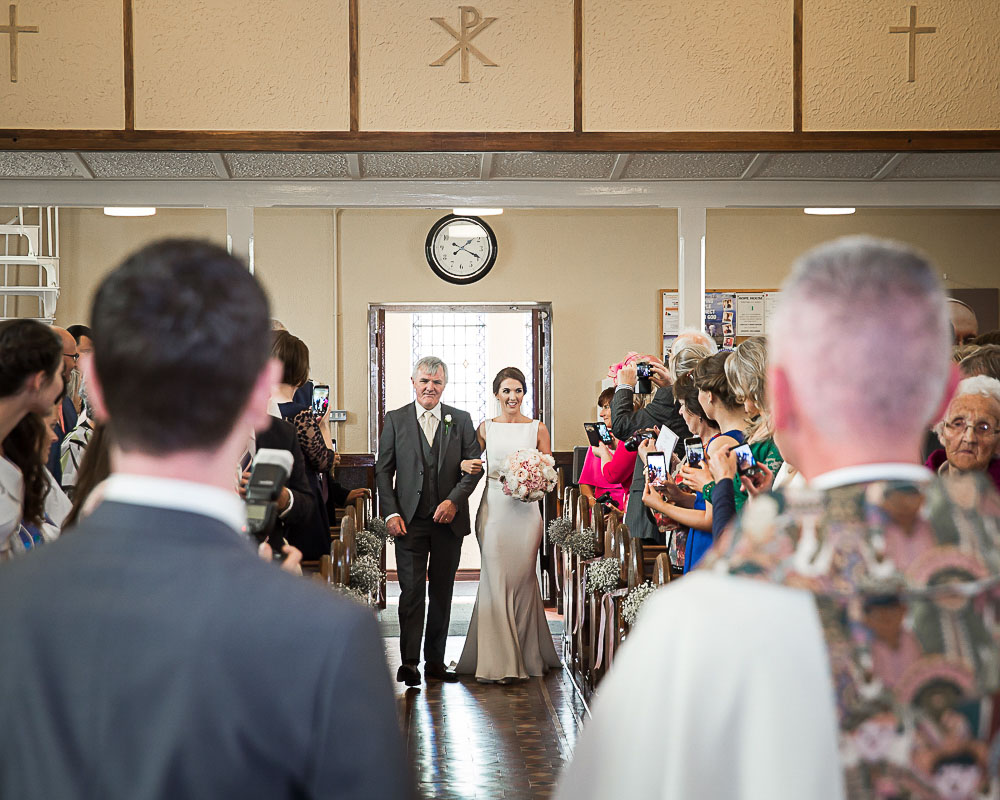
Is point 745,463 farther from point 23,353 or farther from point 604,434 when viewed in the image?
point 604,434

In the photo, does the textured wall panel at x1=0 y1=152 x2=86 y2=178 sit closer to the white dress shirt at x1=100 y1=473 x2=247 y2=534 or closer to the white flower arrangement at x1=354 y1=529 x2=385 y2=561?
the white flower arrangement at x1=354 y1=529 x2=385 y2=561

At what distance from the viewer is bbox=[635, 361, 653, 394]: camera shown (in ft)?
19.1

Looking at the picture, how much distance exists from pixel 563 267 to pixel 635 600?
6402mm

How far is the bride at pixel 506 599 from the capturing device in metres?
6.71

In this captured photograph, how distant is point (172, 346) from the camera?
107 cm

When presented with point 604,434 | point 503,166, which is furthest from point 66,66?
point 604,434

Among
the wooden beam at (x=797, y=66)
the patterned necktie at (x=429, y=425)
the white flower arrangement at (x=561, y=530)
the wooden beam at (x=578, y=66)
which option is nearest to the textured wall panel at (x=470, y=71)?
the wooden beam at (x=578, y=66)

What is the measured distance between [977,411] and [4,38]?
5.60 meters

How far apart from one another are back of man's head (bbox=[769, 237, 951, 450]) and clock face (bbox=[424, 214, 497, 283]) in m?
9.43

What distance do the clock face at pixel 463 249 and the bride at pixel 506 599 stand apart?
3764mm

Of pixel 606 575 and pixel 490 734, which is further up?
pixel 606 575

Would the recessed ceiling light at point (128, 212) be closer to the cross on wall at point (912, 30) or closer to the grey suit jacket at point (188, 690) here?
the cross on wall at point (912, 30)

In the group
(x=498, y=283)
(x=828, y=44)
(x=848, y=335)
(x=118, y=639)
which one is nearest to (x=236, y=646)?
(x=118, y=639)

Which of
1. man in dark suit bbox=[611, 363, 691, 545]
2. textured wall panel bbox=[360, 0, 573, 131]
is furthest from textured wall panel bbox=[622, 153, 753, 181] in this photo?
man in dark suit bbox=[611, 363, 691, 545]
